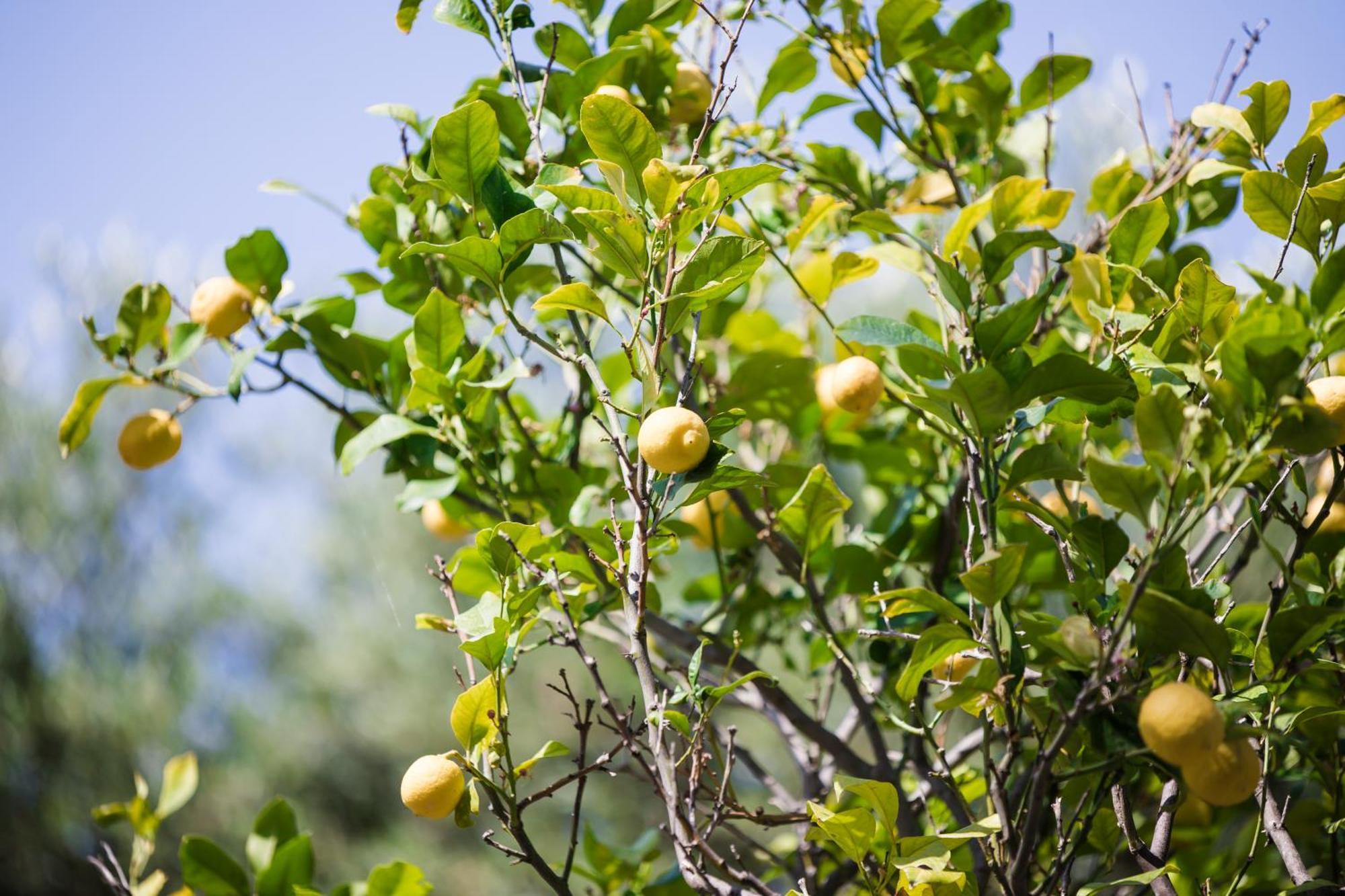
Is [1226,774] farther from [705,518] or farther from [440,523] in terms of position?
[440,523]

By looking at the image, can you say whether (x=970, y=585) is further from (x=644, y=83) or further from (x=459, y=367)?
(x=644, y=83)

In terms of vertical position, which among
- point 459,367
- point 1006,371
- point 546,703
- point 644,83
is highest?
point 546,703

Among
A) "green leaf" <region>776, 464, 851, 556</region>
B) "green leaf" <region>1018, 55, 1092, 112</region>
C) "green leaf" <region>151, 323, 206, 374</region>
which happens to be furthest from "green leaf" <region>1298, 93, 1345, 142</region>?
"green leaf" <region>151, 323, 206, 374</region>

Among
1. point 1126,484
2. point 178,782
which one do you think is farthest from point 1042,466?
point 178,782

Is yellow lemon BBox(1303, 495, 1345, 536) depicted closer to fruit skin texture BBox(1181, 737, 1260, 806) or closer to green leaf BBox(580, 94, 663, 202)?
fruit skin texture BBox(1181, 737, 1260, 806)

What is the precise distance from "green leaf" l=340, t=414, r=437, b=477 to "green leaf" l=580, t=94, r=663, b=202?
0.74 ft

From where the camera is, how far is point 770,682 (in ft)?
1.92

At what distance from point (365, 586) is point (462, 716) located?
467 centimetres

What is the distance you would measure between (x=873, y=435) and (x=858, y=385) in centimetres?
25

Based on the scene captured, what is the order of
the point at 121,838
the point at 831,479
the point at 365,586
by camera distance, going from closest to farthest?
the point at 831,479, the point at 121,838, the point at 365,586

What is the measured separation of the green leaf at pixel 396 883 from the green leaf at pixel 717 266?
1.27 ft

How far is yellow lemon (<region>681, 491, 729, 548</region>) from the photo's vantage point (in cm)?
79

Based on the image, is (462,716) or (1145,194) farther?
(1145,194)

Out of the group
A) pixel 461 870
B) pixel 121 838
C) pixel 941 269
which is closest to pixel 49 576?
pixel 121 838
